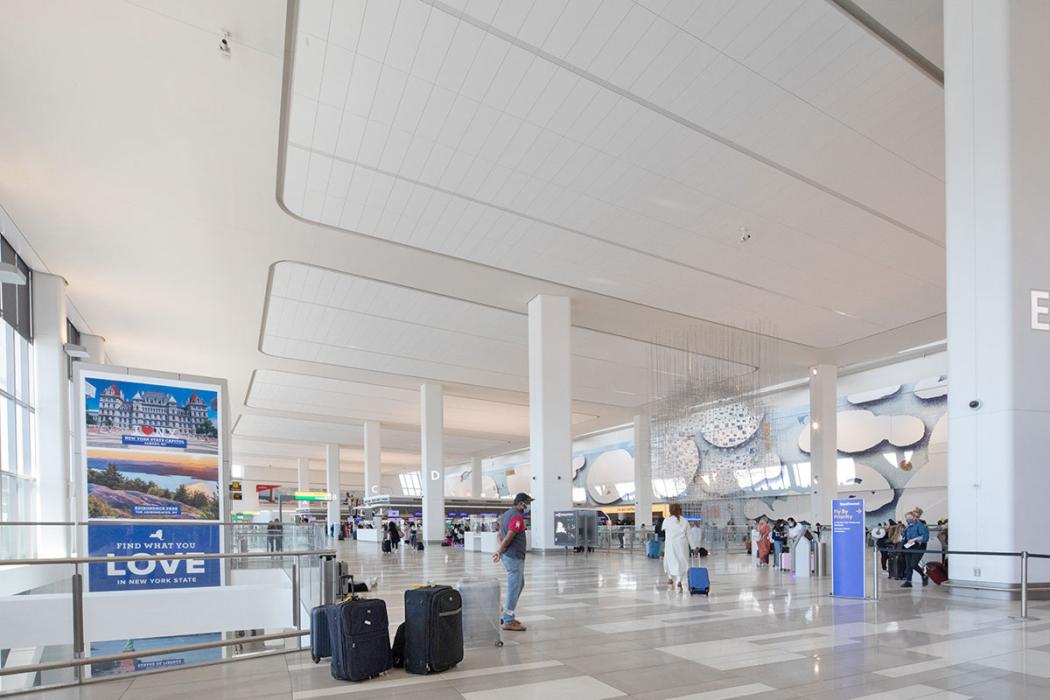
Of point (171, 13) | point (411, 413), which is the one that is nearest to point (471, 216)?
point (171, 13)

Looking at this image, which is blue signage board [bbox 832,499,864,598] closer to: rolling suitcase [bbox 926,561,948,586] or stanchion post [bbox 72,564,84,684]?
rolling suitcase [bbox 926,561,948,586]

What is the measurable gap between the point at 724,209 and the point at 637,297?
595 centimetres

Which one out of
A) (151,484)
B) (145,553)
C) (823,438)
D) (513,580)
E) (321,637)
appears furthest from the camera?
(823,438)

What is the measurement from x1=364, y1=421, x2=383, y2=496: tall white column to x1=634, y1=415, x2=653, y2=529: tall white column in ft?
50.4

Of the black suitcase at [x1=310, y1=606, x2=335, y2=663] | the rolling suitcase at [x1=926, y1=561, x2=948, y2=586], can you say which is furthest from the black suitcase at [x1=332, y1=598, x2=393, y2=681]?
the rolling suitcase at [x1=926, y1=561, x2=948, y2=586]

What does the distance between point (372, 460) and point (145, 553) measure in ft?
125

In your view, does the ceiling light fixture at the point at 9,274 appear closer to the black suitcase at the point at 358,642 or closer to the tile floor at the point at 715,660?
the tile floor at the point at 715,660

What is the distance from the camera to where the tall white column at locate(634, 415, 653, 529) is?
42844 mm

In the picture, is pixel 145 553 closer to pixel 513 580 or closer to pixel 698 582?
pixel 513 580

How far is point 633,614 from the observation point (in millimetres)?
9273

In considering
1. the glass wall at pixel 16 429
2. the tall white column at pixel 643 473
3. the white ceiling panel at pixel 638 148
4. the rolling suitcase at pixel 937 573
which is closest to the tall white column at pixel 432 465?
the tall white column at pixel 643 473

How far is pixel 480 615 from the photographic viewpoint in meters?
7.08

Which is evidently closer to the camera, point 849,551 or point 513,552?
point 513,552

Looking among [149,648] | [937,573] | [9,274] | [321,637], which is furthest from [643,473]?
[321,637]
